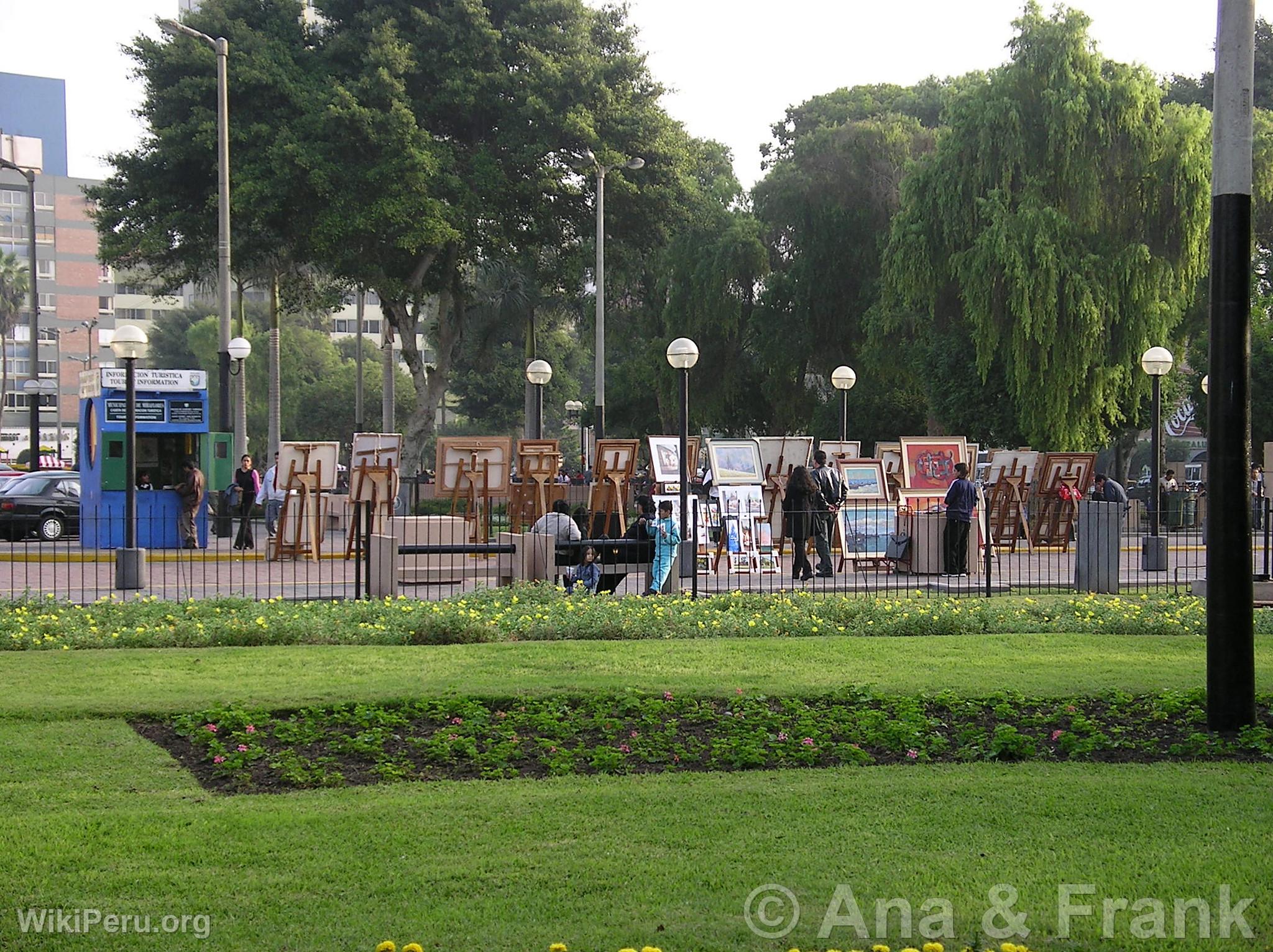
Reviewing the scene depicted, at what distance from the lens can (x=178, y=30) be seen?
2983 cm

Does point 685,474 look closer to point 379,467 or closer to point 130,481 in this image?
point 379,467

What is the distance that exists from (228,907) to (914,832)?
292 cm

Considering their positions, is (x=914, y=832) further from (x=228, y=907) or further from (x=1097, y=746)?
(x=228, y=907)

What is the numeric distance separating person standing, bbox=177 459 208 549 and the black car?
5.91m

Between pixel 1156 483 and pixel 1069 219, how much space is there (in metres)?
12.0

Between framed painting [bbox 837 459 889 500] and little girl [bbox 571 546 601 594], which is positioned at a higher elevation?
framed painting [bbox 837 459 889 500]

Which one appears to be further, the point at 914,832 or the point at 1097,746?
the point at 1097,746

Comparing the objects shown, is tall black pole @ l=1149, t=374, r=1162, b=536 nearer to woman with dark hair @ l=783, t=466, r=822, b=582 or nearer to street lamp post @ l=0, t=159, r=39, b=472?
woman with dark hair @ l=783, t=466, r=822, b=582

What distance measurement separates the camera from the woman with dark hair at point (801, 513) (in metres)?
19.2

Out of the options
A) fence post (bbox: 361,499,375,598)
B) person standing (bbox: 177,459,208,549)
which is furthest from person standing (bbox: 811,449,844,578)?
person standing (bbox: 177,459,208,549)

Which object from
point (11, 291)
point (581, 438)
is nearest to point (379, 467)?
point (581, 438)

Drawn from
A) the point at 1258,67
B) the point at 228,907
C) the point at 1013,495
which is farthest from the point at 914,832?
the point at 1258,67

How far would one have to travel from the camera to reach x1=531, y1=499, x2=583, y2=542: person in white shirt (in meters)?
16.6

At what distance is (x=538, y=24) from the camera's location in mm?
35062
